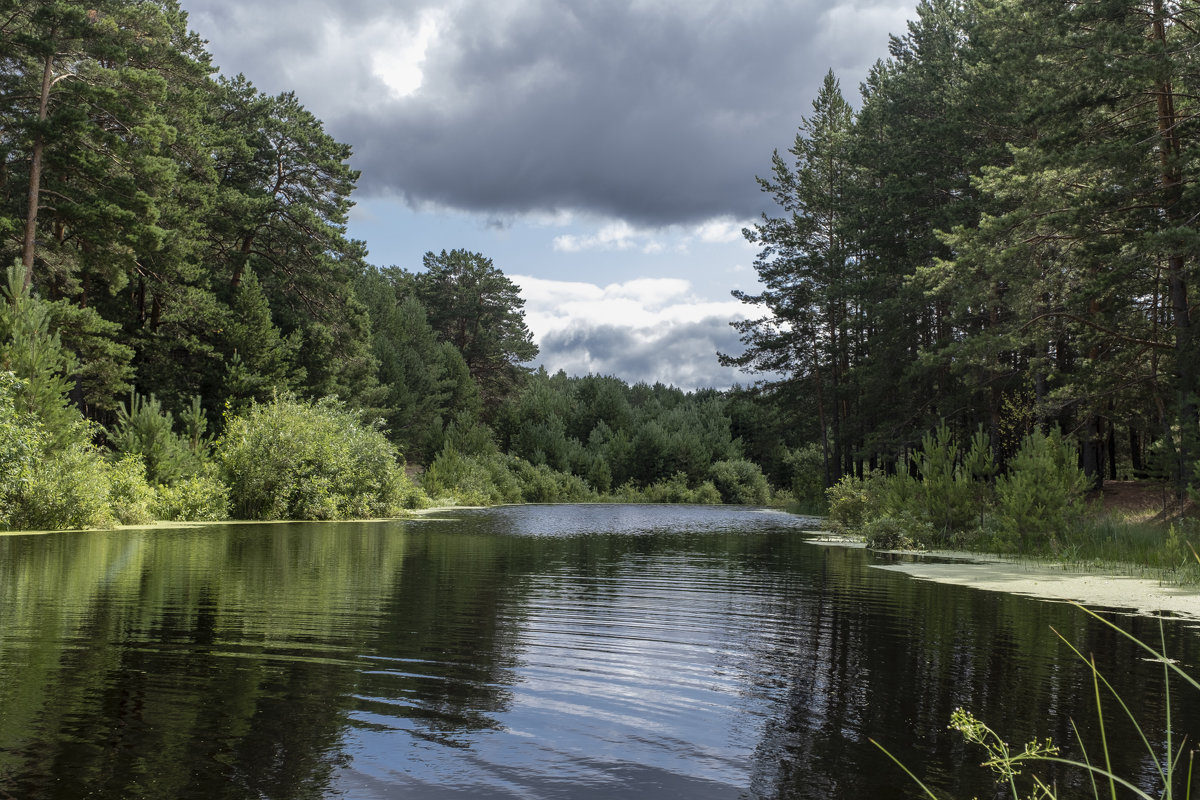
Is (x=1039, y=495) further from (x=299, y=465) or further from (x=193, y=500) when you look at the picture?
(x=193, y=500)

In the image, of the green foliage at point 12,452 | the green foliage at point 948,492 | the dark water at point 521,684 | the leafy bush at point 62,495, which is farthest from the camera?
the green foliage at point 948,492

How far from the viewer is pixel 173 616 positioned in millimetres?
8156

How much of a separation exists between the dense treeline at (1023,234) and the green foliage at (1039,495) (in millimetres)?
4381

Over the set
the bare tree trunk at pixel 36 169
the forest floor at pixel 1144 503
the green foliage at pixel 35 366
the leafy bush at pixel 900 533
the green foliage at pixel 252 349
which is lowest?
the leafy bush at pixel 900 533

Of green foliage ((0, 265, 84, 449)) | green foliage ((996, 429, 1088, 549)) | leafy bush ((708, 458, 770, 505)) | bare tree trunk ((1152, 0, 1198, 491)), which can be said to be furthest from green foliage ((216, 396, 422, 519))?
leafy bush ((708, 458, 770, 505))

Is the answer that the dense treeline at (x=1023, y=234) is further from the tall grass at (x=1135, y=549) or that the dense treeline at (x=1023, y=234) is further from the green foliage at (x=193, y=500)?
the green foliage at (x=193, y=500)

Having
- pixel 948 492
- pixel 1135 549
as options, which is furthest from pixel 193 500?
pixel 1135 549

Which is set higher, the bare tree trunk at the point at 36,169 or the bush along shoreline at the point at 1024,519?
the bare tree trunk at the point at 36,169

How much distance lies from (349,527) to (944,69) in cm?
2784

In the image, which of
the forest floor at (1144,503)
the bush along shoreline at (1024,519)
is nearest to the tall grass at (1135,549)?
the bush along shoreline at (1024,519)

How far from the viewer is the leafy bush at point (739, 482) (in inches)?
2441

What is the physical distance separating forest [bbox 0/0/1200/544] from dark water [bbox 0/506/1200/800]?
8604 millimetres

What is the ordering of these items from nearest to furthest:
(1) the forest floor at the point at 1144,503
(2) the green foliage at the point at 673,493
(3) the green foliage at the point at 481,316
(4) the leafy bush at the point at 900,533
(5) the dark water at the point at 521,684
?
1. (5) the dark water at the point at 521,684
2. (4) the leafy bush at the point at 900,533
3. (1) the forest floor at the point at 1144,503
4. (2) the green foliage at the point at 673,493
5. (3) the green foliage at the point at 481,316

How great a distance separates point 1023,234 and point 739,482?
41182mm
